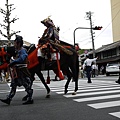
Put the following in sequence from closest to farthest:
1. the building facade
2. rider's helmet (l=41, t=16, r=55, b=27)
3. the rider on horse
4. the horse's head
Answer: the horse's head, the rider on horse, rider's helmet (l=41, t=16, r=55, b=27), the building facade

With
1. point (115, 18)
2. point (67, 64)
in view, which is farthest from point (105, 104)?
point (115, 18)

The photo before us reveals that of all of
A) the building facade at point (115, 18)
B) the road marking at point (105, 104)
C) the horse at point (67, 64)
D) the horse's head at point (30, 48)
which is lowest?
the road marking at point (105, 104)

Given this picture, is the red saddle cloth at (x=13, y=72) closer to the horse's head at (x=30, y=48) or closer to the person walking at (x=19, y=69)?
the person walking at (x=19, y=69)

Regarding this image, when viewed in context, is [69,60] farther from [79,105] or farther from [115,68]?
[115,68]

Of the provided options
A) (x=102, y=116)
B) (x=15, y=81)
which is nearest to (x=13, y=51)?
(x=15, y=81)

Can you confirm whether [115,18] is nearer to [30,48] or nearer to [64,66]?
[64,66]

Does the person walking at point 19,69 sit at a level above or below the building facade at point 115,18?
below

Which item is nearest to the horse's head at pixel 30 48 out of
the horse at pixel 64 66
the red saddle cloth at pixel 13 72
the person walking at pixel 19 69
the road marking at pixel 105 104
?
the horse at pixel 64 66

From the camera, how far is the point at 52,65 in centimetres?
806

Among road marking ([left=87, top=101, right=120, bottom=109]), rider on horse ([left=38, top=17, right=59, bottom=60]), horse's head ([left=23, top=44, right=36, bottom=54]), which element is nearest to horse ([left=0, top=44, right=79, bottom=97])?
horse's head ([left=23, top=44, right=36, bottom=54])

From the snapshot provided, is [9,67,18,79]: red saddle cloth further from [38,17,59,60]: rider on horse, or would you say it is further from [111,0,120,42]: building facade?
[111,0,120,42]: building facade

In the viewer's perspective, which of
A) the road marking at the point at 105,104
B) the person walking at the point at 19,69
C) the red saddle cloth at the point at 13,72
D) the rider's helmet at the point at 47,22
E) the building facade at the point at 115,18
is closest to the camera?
the road marking at the point at 105,104

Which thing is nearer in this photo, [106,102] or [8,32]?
[106,102]

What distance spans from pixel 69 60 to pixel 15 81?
7.83 feet
